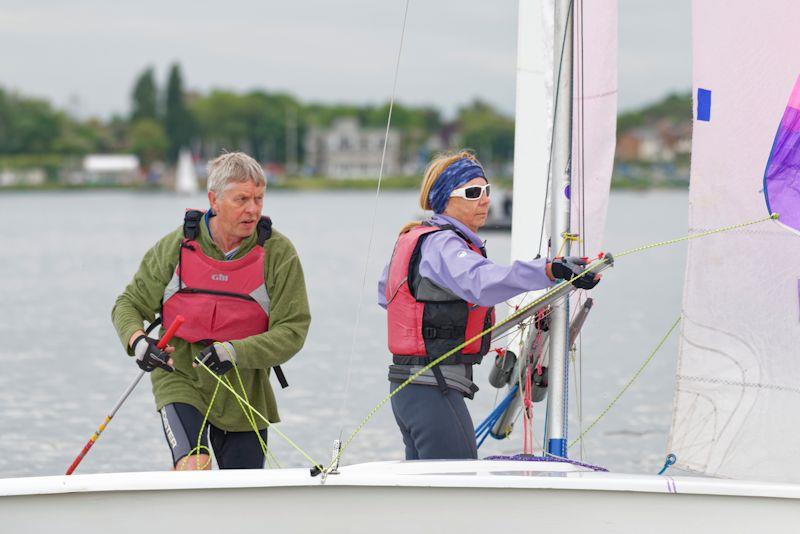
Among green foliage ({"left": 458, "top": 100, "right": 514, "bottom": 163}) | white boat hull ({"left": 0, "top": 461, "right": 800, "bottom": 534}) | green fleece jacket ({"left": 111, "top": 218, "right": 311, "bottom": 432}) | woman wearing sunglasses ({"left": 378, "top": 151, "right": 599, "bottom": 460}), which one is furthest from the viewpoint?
green foliage ({"left": 458, "top": 100, "right": 514, "bottom": 163})

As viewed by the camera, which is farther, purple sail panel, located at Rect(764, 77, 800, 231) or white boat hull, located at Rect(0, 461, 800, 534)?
purple sail panel, located at Rect(764, 77, 800, 231)

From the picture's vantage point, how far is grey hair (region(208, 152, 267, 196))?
408 cm

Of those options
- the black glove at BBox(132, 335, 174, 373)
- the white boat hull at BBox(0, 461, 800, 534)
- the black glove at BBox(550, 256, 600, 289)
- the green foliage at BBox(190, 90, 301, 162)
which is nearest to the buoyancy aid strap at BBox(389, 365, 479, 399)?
the white boat hull at BBox(0, 461, 800, 534)

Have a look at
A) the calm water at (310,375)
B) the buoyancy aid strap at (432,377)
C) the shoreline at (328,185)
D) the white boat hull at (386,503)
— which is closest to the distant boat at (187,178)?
the shoreline at (328,185)

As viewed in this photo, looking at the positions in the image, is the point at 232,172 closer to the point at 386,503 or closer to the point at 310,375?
the point at 386,503

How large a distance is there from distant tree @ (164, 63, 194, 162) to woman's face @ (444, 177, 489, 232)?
13368 centimetres

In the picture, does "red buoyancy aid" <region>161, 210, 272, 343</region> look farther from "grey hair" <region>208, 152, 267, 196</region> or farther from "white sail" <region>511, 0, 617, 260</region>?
"white sail" <region>511, 0, 617, 260</region>

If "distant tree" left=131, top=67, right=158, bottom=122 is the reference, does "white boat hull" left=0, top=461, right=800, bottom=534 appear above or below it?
below

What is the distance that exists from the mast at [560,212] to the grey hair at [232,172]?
943 millimetres

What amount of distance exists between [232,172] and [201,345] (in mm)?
574

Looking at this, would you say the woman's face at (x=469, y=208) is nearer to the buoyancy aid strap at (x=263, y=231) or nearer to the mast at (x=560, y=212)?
the mast at (x=560, y=212)

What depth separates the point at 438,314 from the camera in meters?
4.01

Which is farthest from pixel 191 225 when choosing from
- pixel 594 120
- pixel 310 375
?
pixel 310 375

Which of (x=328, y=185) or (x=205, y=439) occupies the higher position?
(x=205, y=439)
